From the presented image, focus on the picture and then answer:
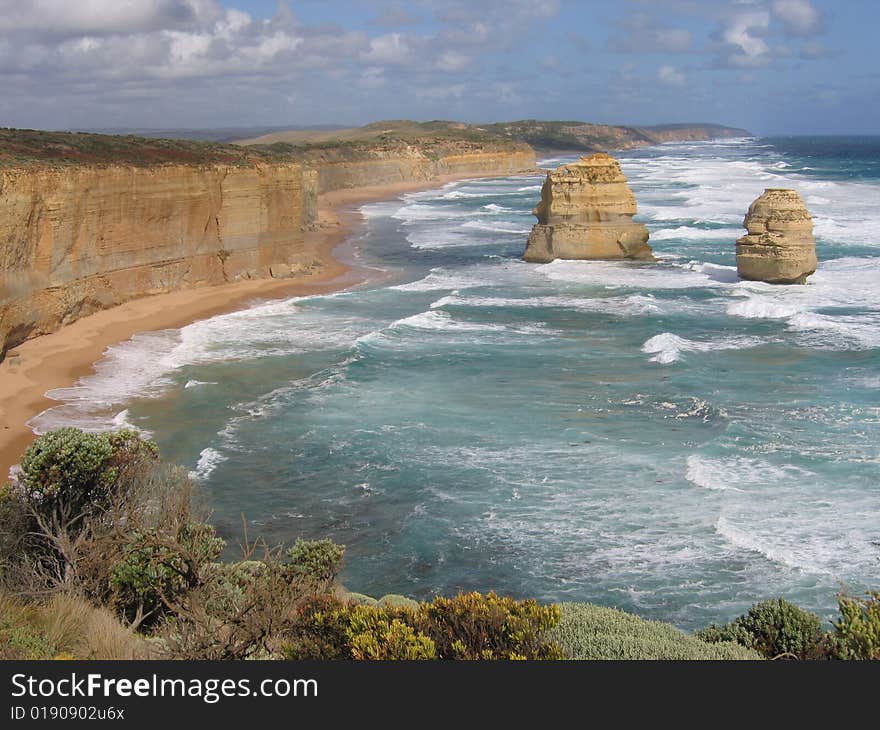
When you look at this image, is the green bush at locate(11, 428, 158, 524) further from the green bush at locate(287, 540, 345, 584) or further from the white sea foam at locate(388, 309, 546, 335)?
the white sea foam at locate(388, 309, 546, 335)

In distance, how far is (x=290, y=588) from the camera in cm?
965

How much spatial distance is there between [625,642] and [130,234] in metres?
27.8

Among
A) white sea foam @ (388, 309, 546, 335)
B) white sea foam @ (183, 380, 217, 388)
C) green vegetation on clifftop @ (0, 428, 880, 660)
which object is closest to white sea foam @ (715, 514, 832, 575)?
green vegetation on clifftop @ (0, 428, 880, 660)

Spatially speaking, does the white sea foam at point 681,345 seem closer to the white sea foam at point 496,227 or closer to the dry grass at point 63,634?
the dry grass at point 63,634

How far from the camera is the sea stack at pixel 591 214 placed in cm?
4038

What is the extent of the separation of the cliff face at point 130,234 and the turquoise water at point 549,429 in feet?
10.5

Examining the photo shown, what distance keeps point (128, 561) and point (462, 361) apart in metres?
15.8

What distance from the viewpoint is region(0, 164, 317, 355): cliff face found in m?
26.7

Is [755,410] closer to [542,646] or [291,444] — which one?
[291,444]

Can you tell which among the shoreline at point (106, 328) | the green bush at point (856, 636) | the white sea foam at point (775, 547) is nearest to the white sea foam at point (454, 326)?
the shoreline at point (106, 328)

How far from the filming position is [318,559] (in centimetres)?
1178

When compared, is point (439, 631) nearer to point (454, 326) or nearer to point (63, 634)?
point (63, 634)

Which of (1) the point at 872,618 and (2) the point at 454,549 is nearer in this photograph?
(1) the point at 872,618

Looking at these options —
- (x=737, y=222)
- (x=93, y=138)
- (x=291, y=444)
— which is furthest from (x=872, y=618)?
(x=737, y=222)
